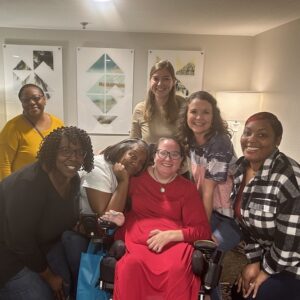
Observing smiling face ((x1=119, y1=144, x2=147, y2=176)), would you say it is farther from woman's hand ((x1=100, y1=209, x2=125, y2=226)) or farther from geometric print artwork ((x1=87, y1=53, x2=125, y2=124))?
geometric print artwork ((x1=87, y1=53, x2=125, y2=124))

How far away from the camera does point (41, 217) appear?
5.19 feet

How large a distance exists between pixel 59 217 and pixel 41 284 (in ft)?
1.14

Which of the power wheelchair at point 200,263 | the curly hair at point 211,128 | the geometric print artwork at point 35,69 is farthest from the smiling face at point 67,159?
the geometric print artwork at point 35,69

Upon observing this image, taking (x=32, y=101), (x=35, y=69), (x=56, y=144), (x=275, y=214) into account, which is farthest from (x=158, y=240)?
(x=35, y=69)

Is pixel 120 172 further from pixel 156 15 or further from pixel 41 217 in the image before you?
pixel 156 15

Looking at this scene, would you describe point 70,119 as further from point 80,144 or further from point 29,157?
point 80,144

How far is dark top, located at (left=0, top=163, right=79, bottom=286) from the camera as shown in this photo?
1477 millimetres

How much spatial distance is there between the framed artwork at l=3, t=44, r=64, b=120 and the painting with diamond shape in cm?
28

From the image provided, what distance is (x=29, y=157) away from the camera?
244 centimetres

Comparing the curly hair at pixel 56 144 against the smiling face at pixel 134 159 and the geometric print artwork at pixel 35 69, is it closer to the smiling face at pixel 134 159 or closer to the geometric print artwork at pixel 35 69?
the smiling face at pixel 134 159

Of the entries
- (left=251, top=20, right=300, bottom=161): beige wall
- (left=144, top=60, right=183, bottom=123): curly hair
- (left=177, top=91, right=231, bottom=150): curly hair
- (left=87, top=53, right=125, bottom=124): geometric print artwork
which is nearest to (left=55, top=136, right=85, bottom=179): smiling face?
(left=177, top=91, right=231, bottom=150): curly hair

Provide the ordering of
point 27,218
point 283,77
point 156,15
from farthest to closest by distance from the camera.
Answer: point 283,77, point 156,15, point 27,218

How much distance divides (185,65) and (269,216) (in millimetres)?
2815

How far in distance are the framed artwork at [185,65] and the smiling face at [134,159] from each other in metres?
2.27
